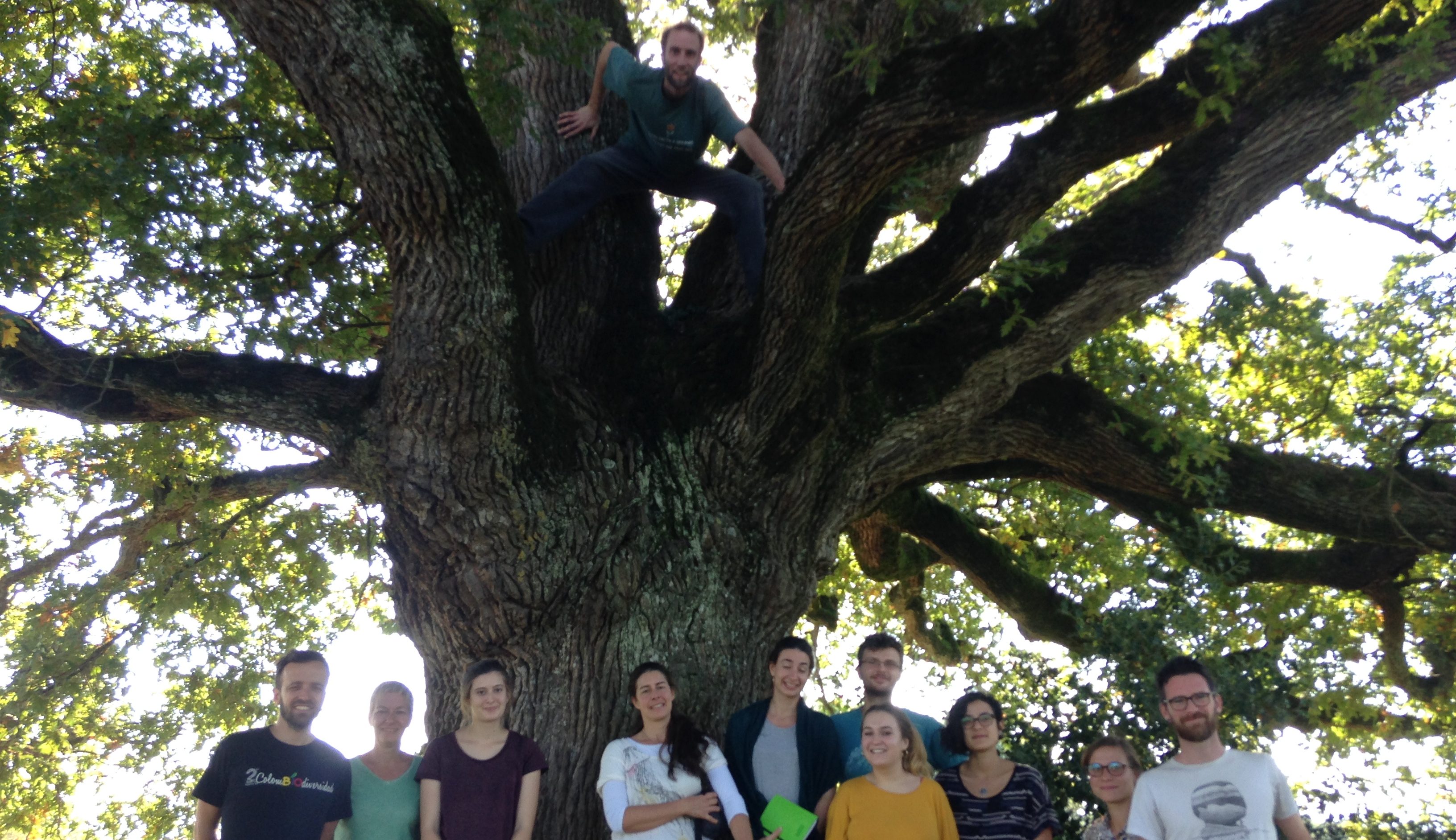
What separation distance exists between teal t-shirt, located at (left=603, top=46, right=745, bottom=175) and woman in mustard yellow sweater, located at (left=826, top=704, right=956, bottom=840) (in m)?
2.91

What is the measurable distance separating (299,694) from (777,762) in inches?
74.9

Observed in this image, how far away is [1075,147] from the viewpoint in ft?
17.7

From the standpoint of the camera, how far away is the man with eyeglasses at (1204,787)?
3471 millimetres

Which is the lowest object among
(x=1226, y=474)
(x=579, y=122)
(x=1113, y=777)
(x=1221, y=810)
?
(x=1221, y=810)

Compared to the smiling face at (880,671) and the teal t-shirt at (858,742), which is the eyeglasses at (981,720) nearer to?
the teal t-shirt at (858,742)

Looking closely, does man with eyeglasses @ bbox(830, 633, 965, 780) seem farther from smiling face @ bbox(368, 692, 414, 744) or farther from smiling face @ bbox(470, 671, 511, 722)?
smiling face @ bbox(368, 692, 414, 744)

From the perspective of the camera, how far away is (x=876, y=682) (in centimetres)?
450

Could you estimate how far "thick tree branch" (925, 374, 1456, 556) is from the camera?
22.1ft

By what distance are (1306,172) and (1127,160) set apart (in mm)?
3399

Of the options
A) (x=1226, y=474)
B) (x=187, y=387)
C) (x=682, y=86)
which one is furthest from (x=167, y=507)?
(x=1226, y=474)

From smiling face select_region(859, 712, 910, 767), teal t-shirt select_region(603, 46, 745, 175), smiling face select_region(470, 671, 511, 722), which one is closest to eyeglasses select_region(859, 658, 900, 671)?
smiling face select_region(859, 712, 910, 767)

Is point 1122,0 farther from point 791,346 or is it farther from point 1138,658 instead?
point 1138,658

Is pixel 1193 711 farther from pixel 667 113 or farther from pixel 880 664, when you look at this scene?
pixel 667 113

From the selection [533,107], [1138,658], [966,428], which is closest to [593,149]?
[533,107]
